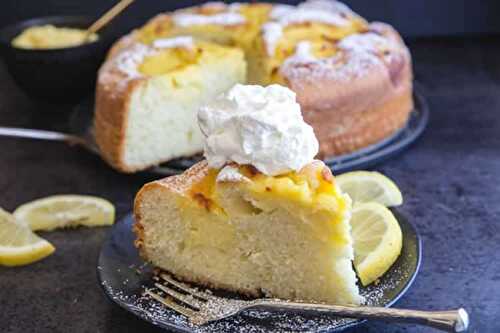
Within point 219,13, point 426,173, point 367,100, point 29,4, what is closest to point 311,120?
point 367,100

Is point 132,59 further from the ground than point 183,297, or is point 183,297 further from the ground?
point 132,59

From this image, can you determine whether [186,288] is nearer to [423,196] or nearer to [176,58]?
[423,196]

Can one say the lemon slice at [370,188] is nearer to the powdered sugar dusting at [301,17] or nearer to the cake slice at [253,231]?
the cake slice at [253,231]

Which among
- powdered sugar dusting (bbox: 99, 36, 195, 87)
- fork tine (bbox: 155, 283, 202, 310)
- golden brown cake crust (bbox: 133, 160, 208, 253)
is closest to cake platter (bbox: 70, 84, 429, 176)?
powdered sugar dusting (bbox: 99, 36, 195, 87)

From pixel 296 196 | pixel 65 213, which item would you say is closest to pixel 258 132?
pixel 296 196

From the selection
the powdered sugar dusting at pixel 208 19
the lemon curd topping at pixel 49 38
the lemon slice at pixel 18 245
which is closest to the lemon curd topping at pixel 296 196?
the lemon slice at pixel 18 245

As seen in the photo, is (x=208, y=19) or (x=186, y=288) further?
(x=208, y=19)
